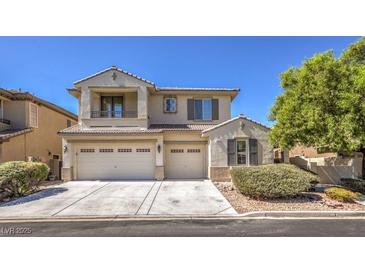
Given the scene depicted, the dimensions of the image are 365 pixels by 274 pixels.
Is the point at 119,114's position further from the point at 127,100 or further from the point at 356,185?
the point at 356,185

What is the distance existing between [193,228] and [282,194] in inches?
180

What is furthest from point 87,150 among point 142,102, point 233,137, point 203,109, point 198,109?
→ point 233,137

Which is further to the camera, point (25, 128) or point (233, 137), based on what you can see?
point (25, 128)

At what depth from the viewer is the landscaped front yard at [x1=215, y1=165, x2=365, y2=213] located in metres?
8.95

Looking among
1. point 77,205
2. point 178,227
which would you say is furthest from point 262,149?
point 77,205

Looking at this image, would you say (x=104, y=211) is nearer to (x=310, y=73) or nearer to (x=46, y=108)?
(x=310, y=73)

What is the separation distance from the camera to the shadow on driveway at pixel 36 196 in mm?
9995

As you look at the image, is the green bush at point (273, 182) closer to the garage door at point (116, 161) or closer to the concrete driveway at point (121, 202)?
the concrete driveway at point (121, 202)

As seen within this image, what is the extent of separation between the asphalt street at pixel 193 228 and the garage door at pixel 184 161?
883 cm

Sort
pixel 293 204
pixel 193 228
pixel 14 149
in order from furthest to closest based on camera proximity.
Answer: pixel 14 149 → pixel 293 204 → pixel 193 228

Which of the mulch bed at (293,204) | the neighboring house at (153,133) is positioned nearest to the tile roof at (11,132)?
the neighboring house at (153,133)

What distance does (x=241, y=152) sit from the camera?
50.4 feet

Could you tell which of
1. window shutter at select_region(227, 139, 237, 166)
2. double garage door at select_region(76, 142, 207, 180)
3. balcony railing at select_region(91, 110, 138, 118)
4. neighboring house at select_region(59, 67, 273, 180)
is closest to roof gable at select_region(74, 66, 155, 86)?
neighboring house at select_region(59, 67, 273, 180)

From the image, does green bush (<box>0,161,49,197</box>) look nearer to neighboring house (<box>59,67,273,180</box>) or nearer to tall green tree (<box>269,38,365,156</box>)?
neighboring house (<box>59,67,273,180</box>)
